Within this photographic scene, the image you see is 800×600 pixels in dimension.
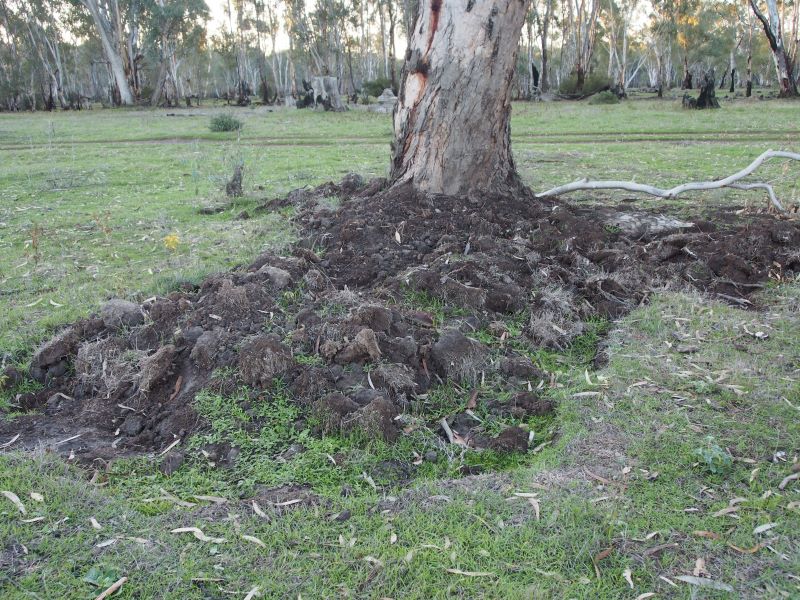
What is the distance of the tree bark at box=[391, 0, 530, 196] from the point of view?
232 inches

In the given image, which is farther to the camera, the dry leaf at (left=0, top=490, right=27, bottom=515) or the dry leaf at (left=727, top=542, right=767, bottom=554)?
the dry leaf at (left=0, top=490, right=27, bottom=515)

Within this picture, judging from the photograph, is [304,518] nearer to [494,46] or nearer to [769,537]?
[769,537]

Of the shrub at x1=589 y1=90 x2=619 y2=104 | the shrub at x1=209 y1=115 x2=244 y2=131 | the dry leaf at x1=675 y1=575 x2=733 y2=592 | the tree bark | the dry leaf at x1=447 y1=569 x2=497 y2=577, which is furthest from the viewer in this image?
the shrub at x1=589 y1=90 x2=619 y2=104

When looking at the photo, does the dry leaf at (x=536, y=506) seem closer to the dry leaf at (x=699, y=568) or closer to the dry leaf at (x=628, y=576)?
the dry leaf at (x=628, y=576)

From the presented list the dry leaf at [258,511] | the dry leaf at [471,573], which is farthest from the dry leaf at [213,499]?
the dry leaf at [471,573]

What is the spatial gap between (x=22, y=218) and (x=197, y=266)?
12.1 feet

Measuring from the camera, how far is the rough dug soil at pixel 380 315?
3.42 metres

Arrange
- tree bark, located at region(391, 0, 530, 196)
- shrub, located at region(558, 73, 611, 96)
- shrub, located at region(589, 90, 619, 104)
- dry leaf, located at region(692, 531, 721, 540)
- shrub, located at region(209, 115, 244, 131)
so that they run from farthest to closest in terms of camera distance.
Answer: shrub, located at region(558, 73, 611, 96) < shrub, located at region(589, 90, 619, 104) < shrub, located at region(209, 115, 244, 131) < tree bark, located at region(391, 0, 530, 196) < dry leaf, located at region(692, 531, 721, 540)

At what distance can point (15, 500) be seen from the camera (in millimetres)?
2686

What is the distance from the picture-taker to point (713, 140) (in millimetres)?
13172

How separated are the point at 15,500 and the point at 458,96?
4.76 meters

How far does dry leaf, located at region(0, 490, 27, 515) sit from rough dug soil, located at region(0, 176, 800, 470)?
1.27 feet

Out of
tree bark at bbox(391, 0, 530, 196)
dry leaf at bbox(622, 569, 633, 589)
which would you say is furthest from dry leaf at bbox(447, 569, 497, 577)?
tree bark at bbox(391, 0, 530, 196)

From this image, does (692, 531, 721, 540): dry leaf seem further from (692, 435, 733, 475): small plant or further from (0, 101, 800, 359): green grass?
(0, 101, 800, 359): green grass
